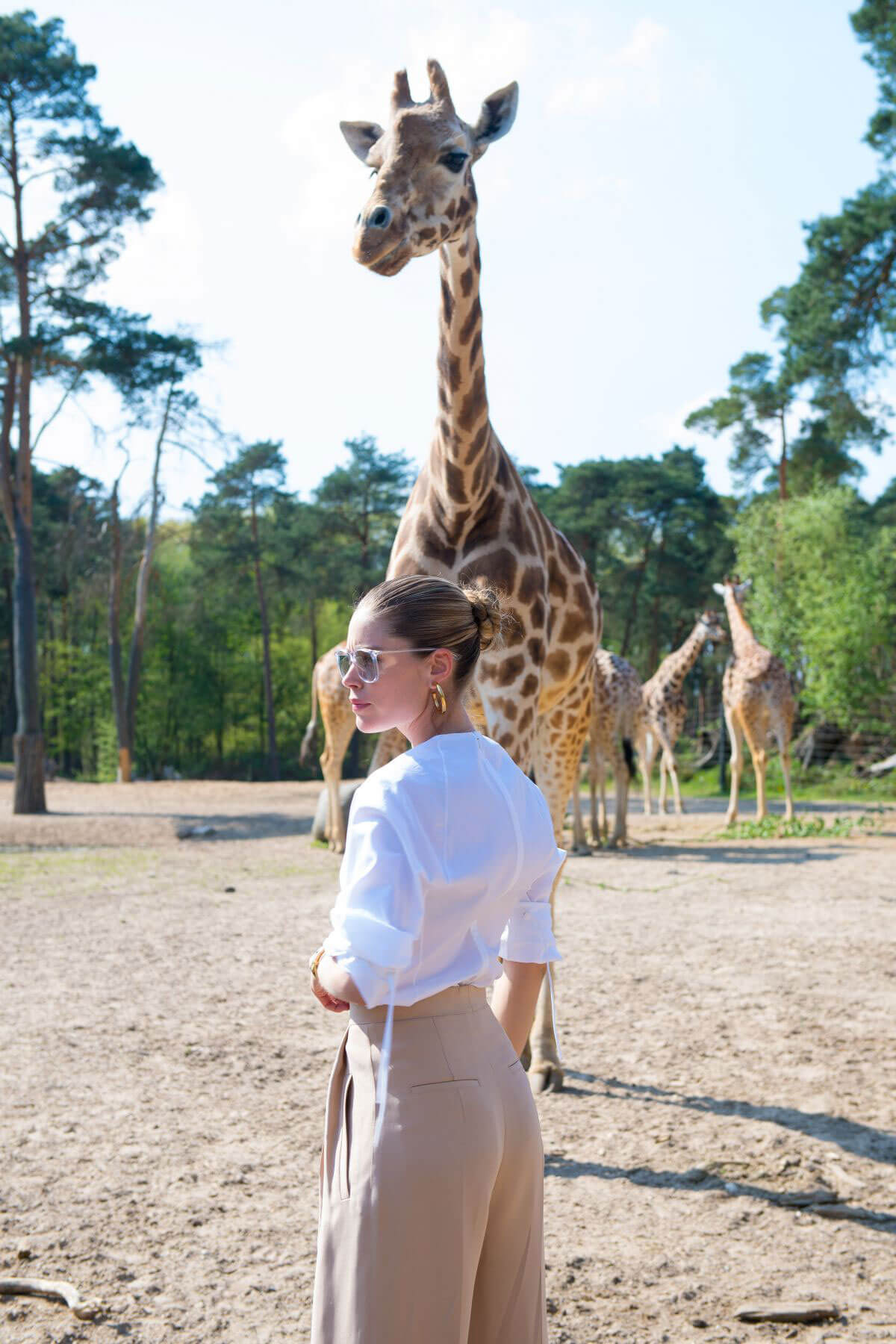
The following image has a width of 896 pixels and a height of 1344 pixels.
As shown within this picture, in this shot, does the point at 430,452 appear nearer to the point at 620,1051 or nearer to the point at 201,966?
the point at 620,1051

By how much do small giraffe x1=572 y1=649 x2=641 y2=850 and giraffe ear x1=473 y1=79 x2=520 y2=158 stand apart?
347 inches

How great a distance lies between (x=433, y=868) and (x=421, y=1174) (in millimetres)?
484

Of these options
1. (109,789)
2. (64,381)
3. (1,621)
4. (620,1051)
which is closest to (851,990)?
(620,1051)

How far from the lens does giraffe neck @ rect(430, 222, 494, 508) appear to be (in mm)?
4703

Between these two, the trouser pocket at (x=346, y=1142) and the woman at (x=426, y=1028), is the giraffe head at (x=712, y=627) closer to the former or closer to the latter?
the woman at (x=426, y=1028)

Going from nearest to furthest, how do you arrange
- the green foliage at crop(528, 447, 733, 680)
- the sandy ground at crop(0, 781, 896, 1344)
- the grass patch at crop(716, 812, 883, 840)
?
1. the sandy ground at crop(0, 781, 896, 1344)
2. the grass patch at crop(716, 812, 883, 840)
3. the green foliage at crop(528, 447, 733, 680)

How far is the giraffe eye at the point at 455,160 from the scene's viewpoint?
4.20m

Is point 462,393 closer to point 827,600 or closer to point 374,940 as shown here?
point 374,940

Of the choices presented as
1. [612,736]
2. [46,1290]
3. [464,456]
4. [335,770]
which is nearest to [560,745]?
[464,456]

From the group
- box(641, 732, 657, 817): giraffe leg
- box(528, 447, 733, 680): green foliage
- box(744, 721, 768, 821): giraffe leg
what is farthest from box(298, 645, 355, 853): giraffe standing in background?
box(528, 447, 733, 680): green foliage

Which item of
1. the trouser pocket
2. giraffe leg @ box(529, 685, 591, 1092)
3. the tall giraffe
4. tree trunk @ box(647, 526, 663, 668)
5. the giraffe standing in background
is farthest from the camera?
tree trunk @ box(647, 526, 663, 668)

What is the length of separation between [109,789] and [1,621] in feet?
61.6

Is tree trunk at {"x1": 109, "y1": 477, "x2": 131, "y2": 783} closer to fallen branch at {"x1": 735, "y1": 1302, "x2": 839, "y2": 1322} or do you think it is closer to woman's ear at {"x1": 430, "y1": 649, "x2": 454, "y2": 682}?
fallen branch at {"x1": 735, "y1": 1302, "x2": 839, "y2": 1322}

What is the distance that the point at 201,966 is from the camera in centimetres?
704
